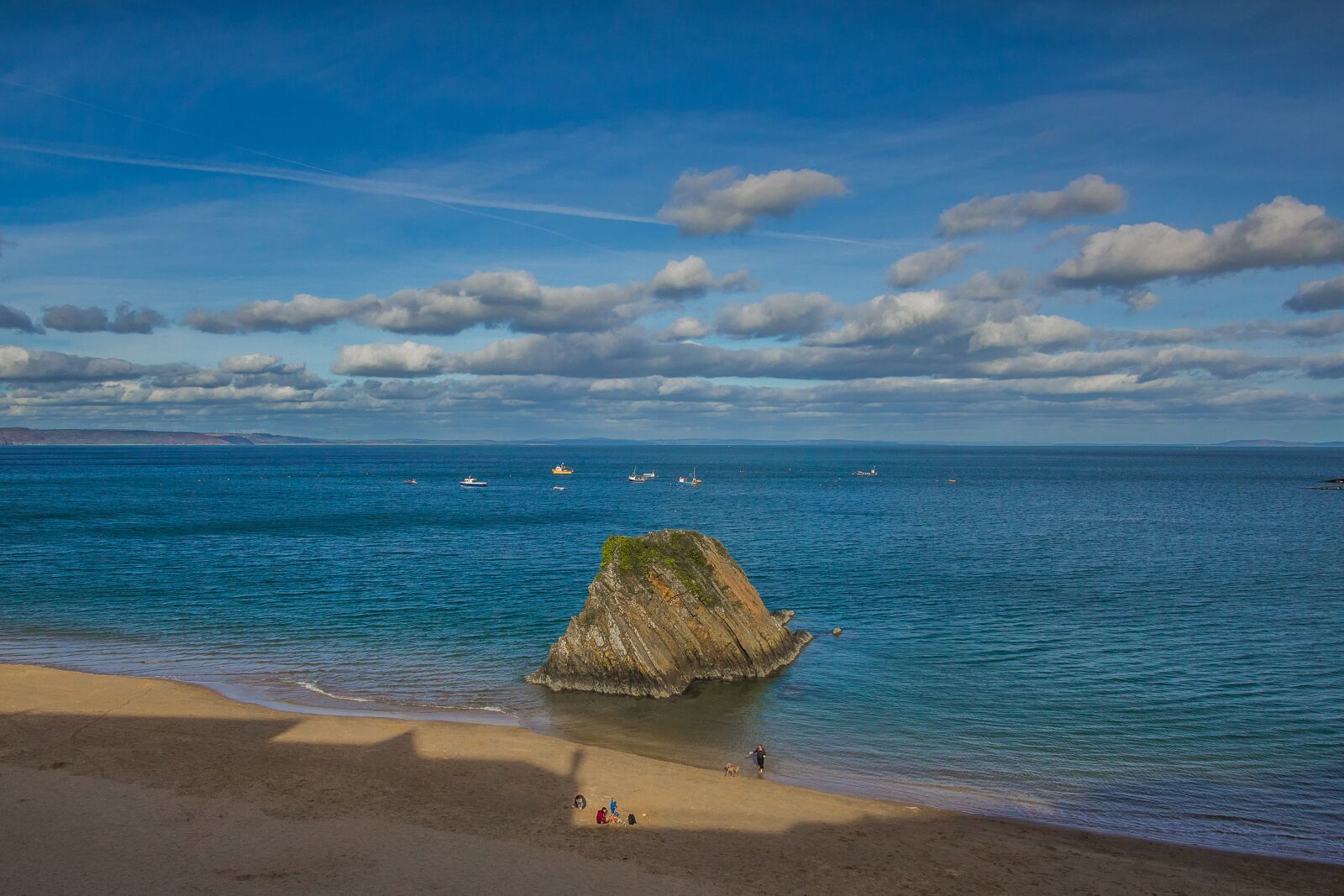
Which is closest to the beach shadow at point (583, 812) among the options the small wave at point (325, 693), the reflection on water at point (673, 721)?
the reflection on water at point (673, 721)

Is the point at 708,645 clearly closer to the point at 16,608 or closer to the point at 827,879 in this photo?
the point at 827,879

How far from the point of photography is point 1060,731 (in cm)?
3650

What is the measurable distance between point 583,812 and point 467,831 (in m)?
3.75

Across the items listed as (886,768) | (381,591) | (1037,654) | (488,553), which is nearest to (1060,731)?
(886,768)

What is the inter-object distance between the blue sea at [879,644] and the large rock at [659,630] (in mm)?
1527

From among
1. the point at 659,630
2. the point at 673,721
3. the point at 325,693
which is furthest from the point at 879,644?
the point at 325,693

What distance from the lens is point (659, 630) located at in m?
43.5

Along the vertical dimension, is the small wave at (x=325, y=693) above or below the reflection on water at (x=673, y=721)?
above

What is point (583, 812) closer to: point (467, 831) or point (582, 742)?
point (467, 831)

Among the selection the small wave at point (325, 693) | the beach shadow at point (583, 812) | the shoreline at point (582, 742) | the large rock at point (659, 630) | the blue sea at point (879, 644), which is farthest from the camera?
the large rock at point (659, 630)

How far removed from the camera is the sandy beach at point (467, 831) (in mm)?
23219

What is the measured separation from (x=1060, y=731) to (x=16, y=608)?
6543 centimetres

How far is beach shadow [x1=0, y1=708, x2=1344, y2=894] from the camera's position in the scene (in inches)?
949

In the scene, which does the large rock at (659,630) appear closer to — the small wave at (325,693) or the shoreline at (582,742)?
the shoreline at (582,742)
